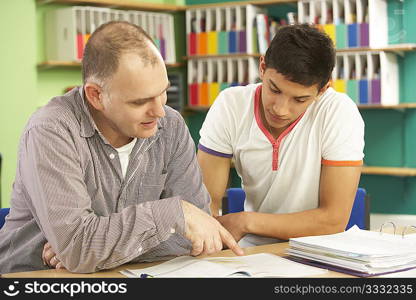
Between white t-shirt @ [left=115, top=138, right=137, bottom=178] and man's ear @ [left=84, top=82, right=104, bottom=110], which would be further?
white t-shirt @ [left=115, top=138, right=137, bottom=178]

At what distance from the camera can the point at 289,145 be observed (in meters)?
2.53

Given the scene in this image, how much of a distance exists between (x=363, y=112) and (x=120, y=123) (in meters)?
4.54

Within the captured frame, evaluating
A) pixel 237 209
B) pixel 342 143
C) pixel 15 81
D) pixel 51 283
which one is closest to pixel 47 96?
pixel 15 81

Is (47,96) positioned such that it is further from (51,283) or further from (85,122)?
(51,283)

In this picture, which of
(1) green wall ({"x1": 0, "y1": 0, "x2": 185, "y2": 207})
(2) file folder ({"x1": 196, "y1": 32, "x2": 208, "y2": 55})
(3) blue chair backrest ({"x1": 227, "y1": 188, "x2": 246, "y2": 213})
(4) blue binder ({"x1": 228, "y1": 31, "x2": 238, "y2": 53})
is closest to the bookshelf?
(4) blue binder ({"x1": 228, "y1": 31, "x2": 238, "y2": 53})

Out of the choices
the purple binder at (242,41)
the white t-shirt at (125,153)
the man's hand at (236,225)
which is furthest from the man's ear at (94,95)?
the purple binder at (242,41)

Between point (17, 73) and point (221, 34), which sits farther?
point (221, 34)

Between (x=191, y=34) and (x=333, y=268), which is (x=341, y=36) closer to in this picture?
(x=191, y=34)

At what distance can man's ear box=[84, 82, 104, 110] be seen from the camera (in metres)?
1.88

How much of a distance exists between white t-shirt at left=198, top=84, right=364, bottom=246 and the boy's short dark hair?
17 cm

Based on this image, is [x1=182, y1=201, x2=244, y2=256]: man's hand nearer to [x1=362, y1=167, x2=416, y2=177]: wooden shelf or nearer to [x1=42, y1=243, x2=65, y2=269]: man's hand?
[x1=42, y1=243, x2=65, y2=269]: man's hand

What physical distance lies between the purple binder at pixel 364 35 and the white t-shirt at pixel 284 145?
10.8ft

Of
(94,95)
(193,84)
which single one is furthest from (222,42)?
(94,95)

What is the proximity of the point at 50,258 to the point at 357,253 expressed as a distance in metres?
0.79
